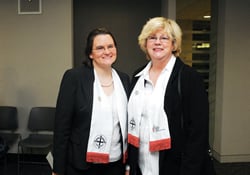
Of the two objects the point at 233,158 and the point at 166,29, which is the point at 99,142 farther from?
the point at 233,158

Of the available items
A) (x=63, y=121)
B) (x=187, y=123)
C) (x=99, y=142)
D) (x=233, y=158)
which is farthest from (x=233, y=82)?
(x=63, y=121)

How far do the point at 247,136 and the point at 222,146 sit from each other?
413 millimetres

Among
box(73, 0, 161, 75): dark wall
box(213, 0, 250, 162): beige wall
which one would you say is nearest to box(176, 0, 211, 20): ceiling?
box(73, 0, 161, 75): dark wall

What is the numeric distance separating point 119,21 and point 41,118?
2.12 meters

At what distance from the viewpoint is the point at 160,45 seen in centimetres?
167

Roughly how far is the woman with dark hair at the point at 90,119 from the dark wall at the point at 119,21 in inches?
117

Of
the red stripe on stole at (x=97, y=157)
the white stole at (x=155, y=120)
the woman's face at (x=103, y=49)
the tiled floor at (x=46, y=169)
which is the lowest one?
the tiled floor at (x=46, y=169)

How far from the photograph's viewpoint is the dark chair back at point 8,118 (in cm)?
388

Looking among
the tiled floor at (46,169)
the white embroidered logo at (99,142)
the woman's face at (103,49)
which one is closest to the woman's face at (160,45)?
the woman's face at (103,49)

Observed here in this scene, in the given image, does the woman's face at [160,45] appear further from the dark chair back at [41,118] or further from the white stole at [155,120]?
the dark chair back at [41,118]

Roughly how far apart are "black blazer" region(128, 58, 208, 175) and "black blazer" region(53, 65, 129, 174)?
532mm

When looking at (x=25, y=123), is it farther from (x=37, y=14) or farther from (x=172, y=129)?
(x=172, y=129)

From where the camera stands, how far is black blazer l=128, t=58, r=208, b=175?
1.58 meters

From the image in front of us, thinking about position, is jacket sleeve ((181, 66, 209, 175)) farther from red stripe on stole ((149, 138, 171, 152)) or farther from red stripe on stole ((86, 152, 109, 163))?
red stripe on stole ((86, 152, 109, 163))
